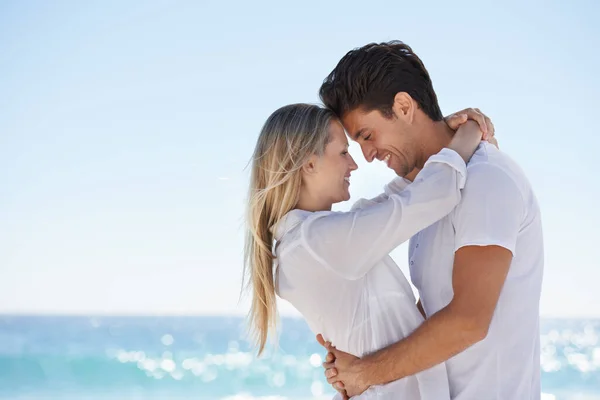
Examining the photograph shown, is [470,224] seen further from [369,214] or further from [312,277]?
[312,277]

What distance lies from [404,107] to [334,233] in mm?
709

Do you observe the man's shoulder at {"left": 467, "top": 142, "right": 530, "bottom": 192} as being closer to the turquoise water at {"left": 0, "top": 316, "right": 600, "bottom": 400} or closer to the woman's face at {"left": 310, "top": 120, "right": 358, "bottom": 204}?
the woman's face at {"left": 310, "top": 120, "right": 358, "bottom": 204}

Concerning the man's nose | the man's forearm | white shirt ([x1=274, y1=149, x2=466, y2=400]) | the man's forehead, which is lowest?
the man's forearm

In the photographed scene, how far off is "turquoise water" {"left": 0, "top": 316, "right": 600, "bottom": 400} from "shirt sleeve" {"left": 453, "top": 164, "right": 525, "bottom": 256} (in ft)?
50.6

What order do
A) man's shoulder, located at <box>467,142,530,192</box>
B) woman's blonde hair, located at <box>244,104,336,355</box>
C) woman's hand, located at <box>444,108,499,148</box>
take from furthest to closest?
woman's blonde hair, located at <box>244,104,336,355</box>
woman's hand, located at <box>444,108,499,148</box>
man's shoulder, located at <box>467,142,530,192</box>

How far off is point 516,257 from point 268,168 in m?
1.01

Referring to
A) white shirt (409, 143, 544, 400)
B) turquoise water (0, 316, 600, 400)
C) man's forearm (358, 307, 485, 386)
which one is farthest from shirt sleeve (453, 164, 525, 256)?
turquoise water (0, 316, 600, 400)

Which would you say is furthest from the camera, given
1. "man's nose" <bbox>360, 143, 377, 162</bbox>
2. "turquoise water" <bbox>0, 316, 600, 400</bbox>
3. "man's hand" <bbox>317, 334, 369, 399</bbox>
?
"turquoise water" <bbox>0, 316, 600, 400</bbox>

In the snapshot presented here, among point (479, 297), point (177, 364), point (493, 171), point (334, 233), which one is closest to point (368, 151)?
point (334, 233)

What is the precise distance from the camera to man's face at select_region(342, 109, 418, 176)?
3148mm

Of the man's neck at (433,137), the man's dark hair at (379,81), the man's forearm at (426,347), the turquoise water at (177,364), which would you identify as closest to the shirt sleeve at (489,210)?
the man's forearm at (426,347)

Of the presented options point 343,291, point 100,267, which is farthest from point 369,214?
point 100,267

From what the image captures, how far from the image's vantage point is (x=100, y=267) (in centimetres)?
3291

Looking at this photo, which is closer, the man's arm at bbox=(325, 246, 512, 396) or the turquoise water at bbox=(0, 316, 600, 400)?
the man's arm at bbox=(325, 246, 512, 396)
